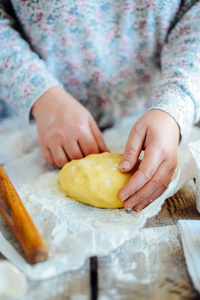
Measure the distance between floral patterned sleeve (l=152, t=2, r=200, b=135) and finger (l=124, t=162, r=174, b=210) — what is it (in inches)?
6.0

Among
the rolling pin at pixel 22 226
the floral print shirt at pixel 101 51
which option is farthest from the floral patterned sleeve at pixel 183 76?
the rolling pin at pixel 22 226

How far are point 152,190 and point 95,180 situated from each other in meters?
0.14

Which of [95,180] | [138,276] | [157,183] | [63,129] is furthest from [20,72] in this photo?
[138,276]

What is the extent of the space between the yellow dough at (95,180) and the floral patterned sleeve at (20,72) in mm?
239

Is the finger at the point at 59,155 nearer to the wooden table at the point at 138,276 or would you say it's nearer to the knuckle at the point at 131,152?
the knuckle at the point at 131,152

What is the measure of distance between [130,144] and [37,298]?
15.4 inches

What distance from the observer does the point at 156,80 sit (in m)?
1.03

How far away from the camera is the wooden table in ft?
1.46

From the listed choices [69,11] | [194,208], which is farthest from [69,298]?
[69,11]

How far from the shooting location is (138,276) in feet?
1.58

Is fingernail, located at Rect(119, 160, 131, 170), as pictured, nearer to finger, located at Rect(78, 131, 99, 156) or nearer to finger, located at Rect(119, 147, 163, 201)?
finger, located at Rect(119, 147, 163, 201)

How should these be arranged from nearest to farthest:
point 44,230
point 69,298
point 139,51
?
point 69,298, point 44,230, point 139,51

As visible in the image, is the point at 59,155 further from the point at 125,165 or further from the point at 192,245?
the point at 192,245

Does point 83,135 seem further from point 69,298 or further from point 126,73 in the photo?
point 69,298
